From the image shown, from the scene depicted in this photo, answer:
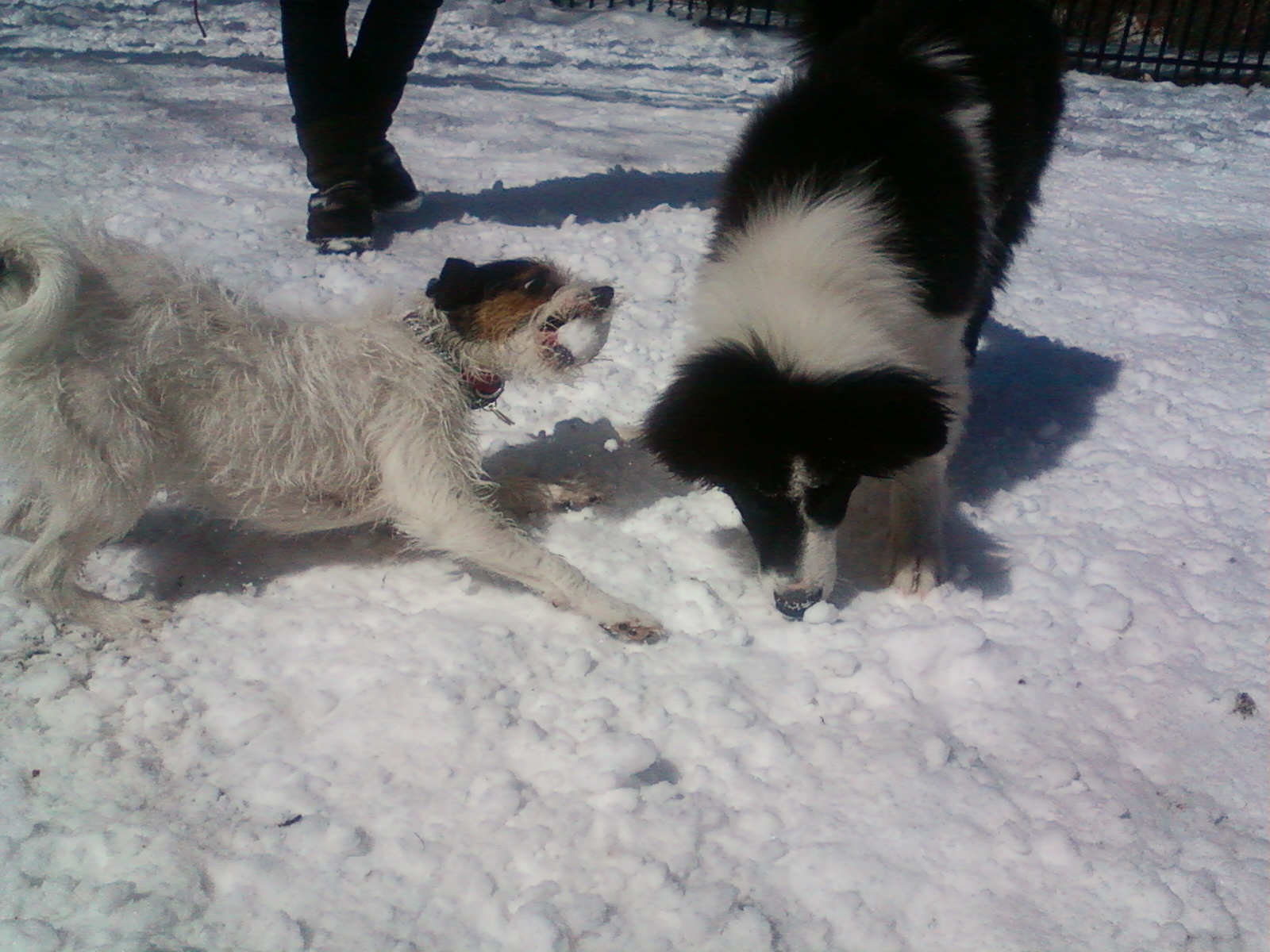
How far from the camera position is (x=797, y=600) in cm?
236

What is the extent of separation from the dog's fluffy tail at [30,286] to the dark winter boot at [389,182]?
9.28 ft

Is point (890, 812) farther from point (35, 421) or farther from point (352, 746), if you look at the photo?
point (35, 421)

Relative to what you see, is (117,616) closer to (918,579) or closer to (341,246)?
(918,579)

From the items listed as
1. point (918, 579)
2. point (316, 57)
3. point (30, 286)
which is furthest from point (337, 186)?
point (918, 579)

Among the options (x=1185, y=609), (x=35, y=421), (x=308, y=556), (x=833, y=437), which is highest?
(x=833, y=437)

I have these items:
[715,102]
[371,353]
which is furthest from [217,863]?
[715,102]

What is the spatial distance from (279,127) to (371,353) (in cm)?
445

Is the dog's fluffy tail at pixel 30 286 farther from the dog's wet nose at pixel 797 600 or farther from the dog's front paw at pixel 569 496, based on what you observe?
the dog's wet nose at pixel 797 600

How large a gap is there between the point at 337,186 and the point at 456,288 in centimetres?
234

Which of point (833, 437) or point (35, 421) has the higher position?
point (833, 437)

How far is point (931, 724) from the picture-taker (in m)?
2.14

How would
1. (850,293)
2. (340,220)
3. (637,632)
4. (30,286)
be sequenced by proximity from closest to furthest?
(30,286) < (850,293) < (637,632) < (340,220)

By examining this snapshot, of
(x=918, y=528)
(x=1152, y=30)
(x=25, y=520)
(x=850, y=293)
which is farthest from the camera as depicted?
(x=1152, y=30)

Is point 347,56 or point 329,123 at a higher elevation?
point 347,56
